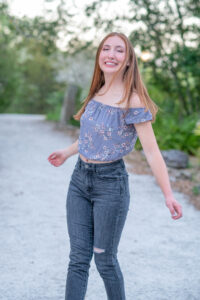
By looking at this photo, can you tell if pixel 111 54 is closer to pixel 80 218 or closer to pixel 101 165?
pixel 101 165

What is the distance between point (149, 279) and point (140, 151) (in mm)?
7257

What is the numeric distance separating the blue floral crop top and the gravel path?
1439 mm

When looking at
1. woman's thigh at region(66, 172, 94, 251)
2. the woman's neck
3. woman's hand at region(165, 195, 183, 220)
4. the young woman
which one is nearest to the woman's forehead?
the young woman

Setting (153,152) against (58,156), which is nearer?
(153,152)

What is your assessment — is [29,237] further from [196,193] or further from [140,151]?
[140,151]

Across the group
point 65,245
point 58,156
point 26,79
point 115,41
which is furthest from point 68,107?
point 26,79

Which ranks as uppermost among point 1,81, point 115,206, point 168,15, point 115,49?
point 168,15

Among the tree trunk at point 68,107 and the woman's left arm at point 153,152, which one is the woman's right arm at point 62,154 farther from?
the tree trunk at point 68,107

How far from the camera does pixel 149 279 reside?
383 centimetres

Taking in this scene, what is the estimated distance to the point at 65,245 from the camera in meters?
4.60

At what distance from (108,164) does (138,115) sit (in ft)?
1.03

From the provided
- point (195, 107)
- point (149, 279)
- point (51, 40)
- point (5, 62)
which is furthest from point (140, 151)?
point (5, 62)

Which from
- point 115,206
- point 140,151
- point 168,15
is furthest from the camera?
point 168,15

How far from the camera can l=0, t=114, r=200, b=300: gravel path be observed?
361 cm
